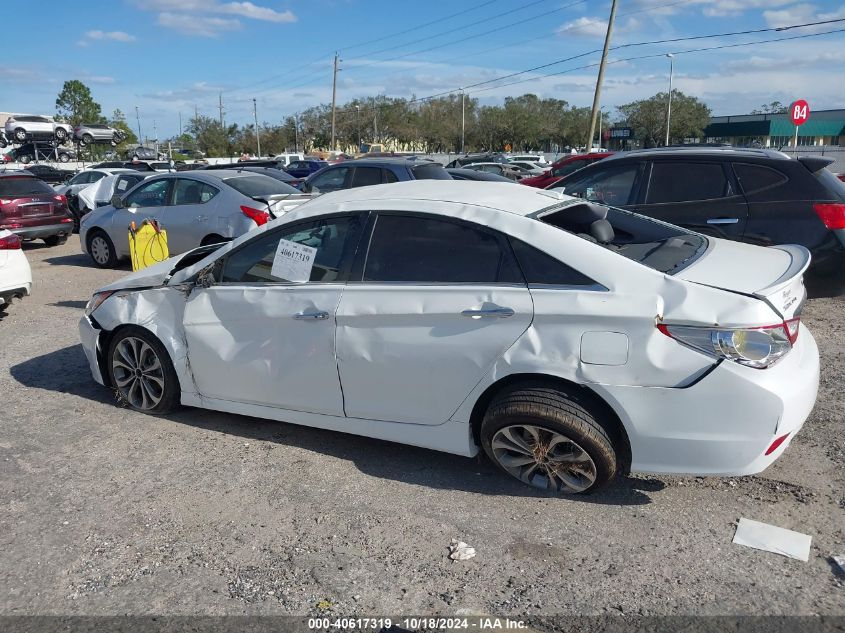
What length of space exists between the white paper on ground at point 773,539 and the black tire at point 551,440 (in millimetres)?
665

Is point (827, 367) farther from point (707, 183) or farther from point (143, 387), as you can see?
point (143, 387)

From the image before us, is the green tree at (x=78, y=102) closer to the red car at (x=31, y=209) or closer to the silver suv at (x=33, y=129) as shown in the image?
the silver suv at (x=33, y=129)

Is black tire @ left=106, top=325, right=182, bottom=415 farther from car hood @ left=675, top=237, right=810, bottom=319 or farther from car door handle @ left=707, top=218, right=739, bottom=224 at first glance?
car door handle @ left=707, top=218, right=739, bottom=224

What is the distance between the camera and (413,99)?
244ft

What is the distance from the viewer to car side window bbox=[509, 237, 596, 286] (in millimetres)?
3613

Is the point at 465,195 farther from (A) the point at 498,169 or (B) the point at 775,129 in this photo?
(B) the point at 775,129

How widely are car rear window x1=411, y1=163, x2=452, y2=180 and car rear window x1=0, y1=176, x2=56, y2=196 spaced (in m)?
8.14

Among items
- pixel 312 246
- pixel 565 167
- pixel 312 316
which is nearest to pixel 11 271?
pixel 312 246

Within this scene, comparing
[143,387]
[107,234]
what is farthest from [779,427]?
[107,234]

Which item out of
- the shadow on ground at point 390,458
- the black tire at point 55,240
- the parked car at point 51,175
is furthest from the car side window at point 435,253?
the parked car at point 51,175

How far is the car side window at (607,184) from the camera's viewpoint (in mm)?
7516

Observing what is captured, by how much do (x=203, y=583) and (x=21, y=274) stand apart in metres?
6.18

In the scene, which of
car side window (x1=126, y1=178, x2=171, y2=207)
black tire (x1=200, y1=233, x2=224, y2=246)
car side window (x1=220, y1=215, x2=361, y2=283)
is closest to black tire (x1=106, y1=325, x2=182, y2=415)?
car side window (x1=220, y1=215, x2=361, y2=283)

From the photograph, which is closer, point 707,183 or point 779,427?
point 779,427
